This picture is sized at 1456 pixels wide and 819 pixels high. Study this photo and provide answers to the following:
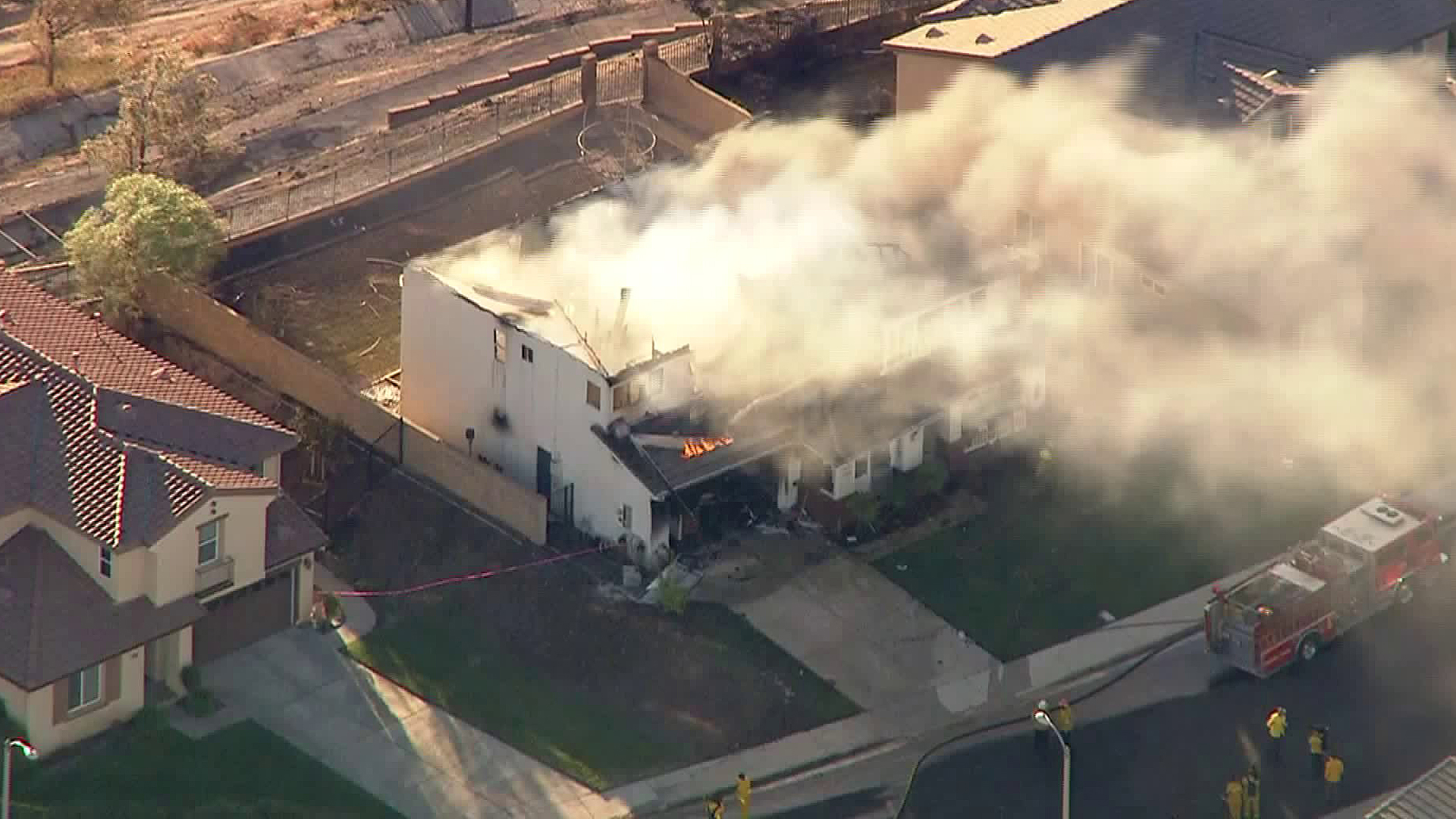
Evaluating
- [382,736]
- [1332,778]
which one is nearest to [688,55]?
[382,736]

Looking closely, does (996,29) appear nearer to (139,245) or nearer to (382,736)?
(139,245)

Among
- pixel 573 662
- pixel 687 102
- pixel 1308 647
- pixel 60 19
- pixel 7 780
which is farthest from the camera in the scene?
pixel 60 19

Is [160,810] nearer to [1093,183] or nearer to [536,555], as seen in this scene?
[536,555]

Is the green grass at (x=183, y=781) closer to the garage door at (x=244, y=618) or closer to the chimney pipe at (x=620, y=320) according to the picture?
the garage door at (x=244, y=618)

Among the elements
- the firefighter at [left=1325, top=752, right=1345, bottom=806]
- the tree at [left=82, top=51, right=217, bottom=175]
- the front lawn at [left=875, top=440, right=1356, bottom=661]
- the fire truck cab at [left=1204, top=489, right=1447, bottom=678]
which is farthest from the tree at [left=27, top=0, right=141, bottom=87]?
the firefighter at [left=1325, top=752, right=1345, bottom=806]

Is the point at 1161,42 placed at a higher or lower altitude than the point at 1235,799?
higher

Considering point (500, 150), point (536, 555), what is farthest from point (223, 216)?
point (536, 555)
